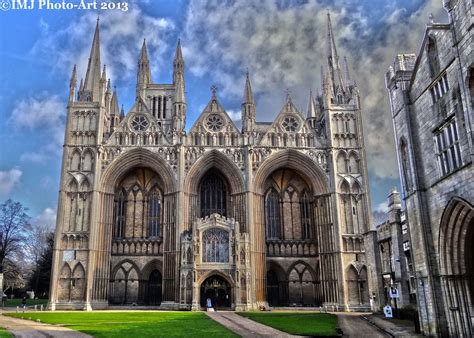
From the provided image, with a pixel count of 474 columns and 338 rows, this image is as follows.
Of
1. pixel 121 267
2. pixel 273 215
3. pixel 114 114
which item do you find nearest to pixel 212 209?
pixel 273 215

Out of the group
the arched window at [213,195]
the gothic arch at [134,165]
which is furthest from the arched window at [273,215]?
the gothic arch at [134,165]

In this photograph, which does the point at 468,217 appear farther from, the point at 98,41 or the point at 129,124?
the point at 98,41

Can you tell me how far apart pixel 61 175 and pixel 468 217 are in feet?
124

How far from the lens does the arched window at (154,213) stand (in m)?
46.1

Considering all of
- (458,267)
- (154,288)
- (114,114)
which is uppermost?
(114,114)

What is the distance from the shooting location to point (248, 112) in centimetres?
4584

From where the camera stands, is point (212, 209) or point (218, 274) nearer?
point (218, 274)

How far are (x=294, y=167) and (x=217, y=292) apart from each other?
15.0m

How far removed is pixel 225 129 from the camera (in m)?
45.8

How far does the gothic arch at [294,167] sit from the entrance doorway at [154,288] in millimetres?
13619

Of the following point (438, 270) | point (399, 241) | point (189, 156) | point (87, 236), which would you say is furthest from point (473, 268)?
point (87, 236)

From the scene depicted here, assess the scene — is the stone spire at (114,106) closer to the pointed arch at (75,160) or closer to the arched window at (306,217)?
the pointed arch at (75,160)

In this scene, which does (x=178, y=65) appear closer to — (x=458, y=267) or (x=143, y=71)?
(x=143, y=71)

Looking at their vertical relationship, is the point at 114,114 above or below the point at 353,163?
above
